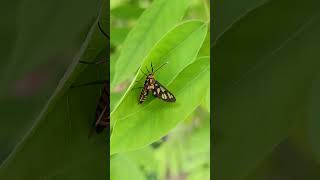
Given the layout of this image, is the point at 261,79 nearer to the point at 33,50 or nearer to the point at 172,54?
the point at 172,54

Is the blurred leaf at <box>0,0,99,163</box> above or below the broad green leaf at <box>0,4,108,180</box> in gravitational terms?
above

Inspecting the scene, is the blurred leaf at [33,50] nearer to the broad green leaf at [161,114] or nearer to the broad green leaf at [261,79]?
the broad green leaf at [161,114]

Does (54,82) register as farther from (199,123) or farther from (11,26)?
(199,123)

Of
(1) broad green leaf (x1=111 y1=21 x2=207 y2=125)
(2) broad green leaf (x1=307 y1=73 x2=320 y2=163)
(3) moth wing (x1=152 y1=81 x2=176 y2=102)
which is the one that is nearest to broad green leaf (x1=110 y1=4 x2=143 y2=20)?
(1) broad green leaf (x1=111 y1=21 x2=207 y2=125)

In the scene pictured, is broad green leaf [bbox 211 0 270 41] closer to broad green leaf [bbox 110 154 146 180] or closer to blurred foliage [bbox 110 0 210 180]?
blurred foliage [bbox 110 0 210 180]

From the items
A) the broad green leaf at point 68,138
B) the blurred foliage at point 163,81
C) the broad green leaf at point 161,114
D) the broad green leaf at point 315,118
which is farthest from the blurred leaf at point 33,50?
the broad green leaf at point 315,118
